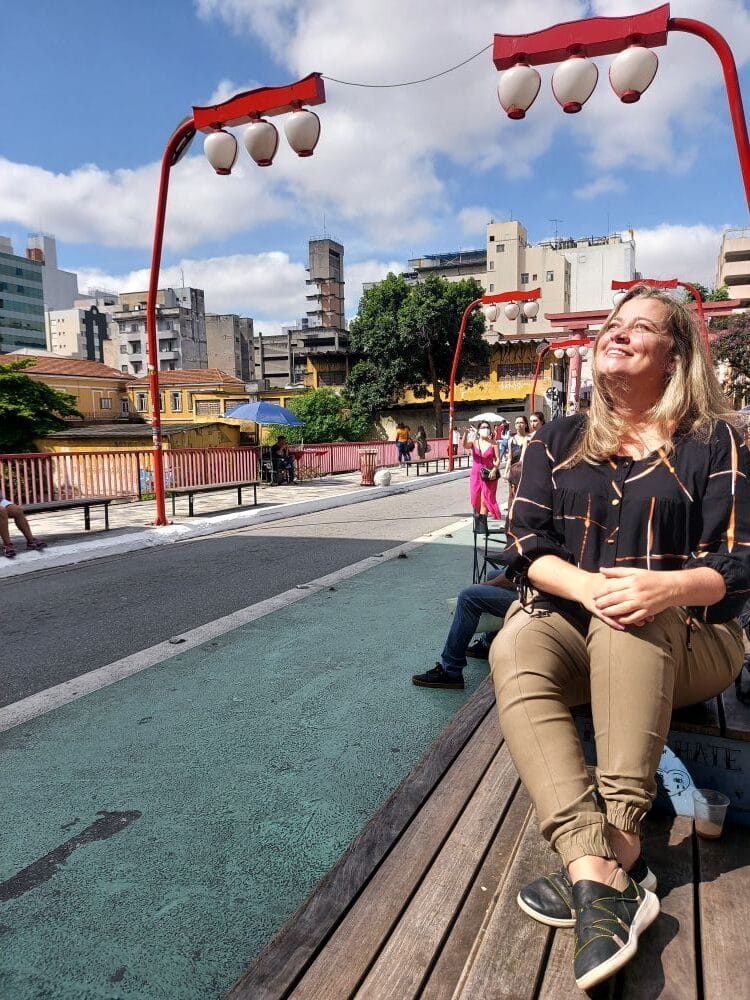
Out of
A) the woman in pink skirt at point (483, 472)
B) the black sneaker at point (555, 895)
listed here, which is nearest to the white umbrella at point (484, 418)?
the woman in pink skirt at point (483, 472)

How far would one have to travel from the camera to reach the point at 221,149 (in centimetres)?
741

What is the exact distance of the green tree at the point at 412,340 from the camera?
45.1 meters

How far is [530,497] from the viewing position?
214cm

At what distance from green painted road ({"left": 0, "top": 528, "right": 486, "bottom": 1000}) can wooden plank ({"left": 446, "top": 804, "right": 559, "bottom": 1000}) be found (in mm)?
758

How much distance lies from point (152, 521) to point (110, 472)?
2.67 m

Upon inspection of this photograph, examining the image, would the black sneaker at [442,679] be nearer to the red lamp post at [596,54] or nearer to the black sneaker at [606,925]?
the black sneaker at [606,925]

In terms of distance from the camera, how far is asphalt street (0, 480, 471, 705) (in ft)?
15.3

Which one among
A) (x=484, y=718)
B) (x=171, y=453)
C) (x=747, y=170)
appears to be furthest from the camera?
(x=171, y=453)

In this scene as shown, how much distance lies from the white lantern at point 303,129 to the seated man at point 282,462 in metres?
13.1

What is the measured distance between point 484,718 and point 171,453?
1325cm

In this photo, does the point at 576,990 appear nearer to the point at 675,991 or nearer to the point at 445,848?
the point at 675,991

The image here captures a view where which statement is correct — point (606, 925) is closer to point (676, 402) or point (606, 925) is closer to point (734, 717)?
point (734, 717)

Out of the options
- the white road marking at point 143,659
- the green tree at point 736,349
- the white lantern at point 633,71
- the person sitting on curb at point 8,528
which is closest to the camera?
the white road marking at point 143,659

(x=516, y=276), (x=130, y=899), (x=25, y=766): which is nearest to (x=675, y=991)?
(x=130, y=899)
